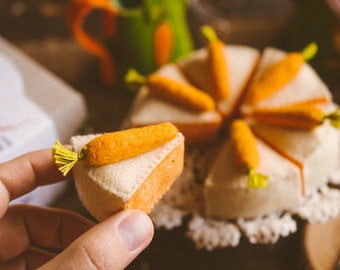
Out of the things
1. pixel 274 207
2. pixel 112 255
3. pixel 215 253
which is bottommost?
pixel 215 253

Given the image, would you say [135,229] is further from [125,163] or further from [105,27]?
[105,27]

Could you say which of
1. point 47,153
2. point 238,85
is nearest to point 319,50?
point 238,85

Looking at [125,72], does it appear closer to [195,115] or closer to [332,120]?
[195,115]

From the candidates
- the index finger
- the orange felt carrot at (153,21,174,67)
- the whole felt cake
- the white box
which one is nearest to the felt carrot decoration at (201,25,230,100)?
the whole felt cake

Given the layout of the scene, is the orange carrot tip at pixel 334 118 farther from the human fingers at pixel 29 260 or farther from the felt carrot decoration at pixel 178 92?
the human fingers at pixel 29 260

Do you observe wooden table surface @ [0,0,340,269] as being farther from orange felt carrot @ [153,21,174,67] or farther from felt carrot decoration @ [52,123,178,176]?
felt carrot decoration @ [52,123,178,176]

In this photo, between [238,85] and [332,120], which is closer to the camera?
[332,120]
